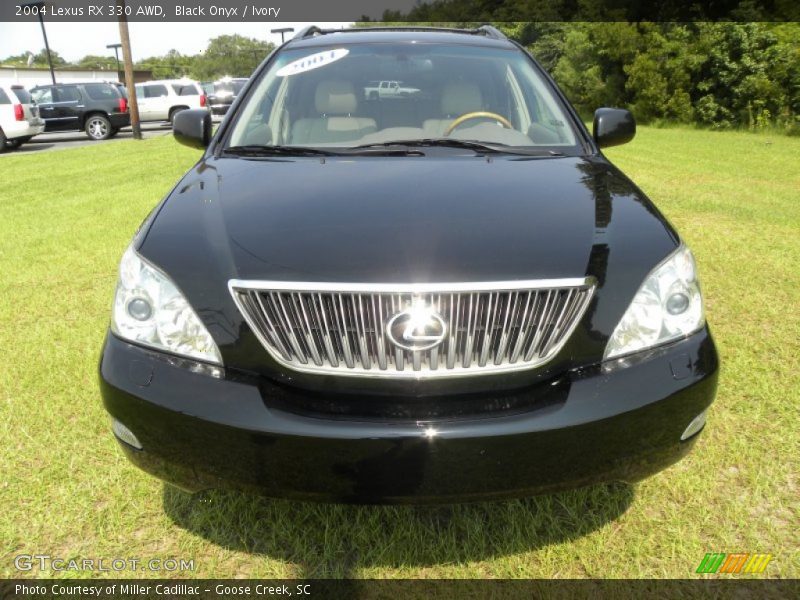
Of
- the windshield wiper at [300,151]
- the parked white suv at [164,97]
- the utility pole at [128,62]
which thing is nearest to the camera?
the windshield wiper at [300,151]

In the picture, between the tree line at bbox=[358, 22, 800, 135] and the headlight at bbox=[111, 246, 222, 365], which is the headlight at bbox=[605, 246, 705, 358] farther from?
the tree line at bbox=[358, 22, 800, 135]

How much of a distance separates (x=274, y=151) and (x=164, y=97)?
2109 centimetres

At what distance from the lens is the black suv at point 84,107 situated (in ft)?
59.6

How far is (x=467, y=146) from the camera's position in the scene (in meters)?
2.55

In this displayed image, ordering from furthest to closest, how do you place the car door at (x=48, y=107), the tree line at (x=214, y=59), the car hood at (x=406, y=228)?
the tree line at (x=214, y=59)
the car door at (x=48, y=107)
the car hood at (x=406, y=228)

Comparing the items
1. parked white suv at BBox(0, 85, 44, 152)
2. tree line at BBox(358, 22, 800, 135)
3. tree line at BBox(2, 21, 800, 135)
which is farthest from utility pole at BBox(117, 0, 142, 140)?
tree line at BBox(2, 21, 800, 135)

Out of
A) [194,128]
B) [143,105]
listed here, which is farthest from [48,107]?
[194,128]

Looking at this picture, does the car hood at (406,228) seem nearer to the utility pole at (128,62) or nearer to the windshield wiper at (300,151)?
the windshield wiper at (300,151)

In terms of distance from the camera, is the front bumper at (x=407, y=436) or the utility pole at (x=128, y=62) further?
the utility pole at (x=128, y=62)

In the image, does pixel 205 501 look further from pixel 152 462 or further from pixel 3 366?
pixel 3 366

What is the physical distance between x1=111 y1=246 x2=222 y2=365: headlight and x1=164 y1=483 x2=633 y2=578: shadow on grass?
580 mm

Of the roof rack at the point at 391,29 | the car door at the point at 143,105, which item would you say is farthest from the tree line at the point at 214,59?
the roof rack at the point at 391,29

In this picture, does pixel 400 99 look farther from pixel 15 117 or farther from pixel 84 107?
pixel 84 107

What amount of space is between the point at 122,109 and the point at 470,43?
18.1 meters
